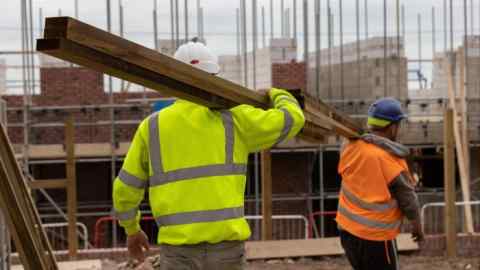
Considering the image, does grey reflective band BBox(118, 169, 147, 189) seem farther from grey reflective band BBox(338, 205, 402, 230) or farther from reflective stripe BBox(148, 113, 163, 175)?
grey reflective band BBox(338, 205, 402, 230)

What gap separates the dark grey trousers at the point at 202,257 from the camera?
3.31m

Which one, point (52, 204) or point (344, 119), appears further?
point (52, 204)

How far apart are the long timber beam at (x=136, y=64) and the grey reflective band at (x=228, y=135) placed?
0.18 ft

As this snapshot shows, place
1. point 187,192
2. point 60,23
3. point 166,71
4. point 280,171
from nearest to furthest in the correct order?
point 60,23, point 166,71, point 187,192, point 280,171

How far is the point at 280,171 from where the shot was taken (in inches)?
561

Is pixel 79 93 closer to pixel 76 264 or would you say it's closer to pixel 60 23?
pixel 76 264

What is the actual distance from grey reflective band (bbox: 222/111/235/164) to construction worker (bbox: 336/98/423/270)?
169 cm

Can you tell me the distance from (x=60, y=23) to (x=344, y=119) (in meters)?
3.45

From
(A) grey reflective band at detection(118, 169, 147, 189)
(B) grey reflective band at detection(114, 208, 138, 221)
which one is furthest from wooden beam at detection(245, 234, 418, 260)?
(A) grey reflective band at detection(118, 169, 147, 189)

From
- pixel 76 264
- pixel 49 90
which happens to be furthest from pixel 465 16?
pixel 76 264

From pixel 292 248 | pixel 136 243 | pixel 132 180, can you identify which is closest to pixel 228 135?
pixel 132 180

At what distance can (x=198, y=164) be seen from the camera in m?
3.33

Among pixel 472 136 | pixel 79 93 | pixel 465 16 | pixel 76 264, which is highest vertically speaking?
pixel 465 16

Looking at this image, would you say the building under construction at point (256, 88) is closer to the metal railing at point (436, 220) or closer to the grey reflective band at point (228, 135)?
the metal railing at point (436, 220)
